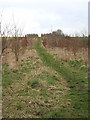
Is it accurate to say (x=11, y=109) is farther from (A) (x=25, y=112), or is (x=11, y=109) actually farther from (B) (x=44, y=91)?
(B) (x=44, y=91)

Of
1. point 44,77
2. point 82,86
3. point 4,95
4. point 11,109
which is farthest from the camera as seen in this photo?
point 44,77

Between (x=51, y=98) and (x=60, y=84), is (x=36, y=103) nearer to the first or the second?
(x=51, y=98)

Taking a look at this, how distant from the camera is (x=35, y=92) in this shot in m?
7.06

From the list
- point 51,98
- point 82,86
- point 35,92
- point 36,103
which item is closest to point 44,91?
point 35,92

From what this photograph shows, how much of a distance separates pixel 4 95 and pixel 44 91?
1.56 metres

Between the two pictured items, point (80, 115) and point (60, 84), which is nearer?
point (80, 115)

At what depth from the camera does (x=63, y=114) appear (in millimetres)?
5012

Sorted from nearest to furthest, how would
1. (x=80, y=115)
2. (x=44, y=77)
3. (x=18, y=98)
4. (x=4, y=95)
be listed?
(x=80, y=115)
(x=18, y=98)
(x=4, y=95)
(x=44, y=77)

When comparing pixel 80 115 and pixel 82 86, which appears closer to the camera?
pixel 80 115

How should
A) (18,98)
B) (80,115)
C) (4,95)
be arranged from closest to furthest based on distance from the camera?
(80,115), (18,98), (4,95)

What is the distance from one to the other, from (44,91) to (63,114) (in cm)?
226

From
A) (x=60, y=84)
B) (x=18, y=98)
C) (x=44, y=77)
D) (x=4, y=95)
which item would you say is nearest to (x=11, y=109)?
(x=18, y=98)

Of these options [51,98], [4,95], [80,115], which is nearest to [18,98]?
[4,95]

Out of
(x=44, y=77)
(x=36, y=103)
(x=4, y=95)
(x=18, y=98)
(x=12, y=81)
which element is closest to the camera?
(x=36, y=103)
